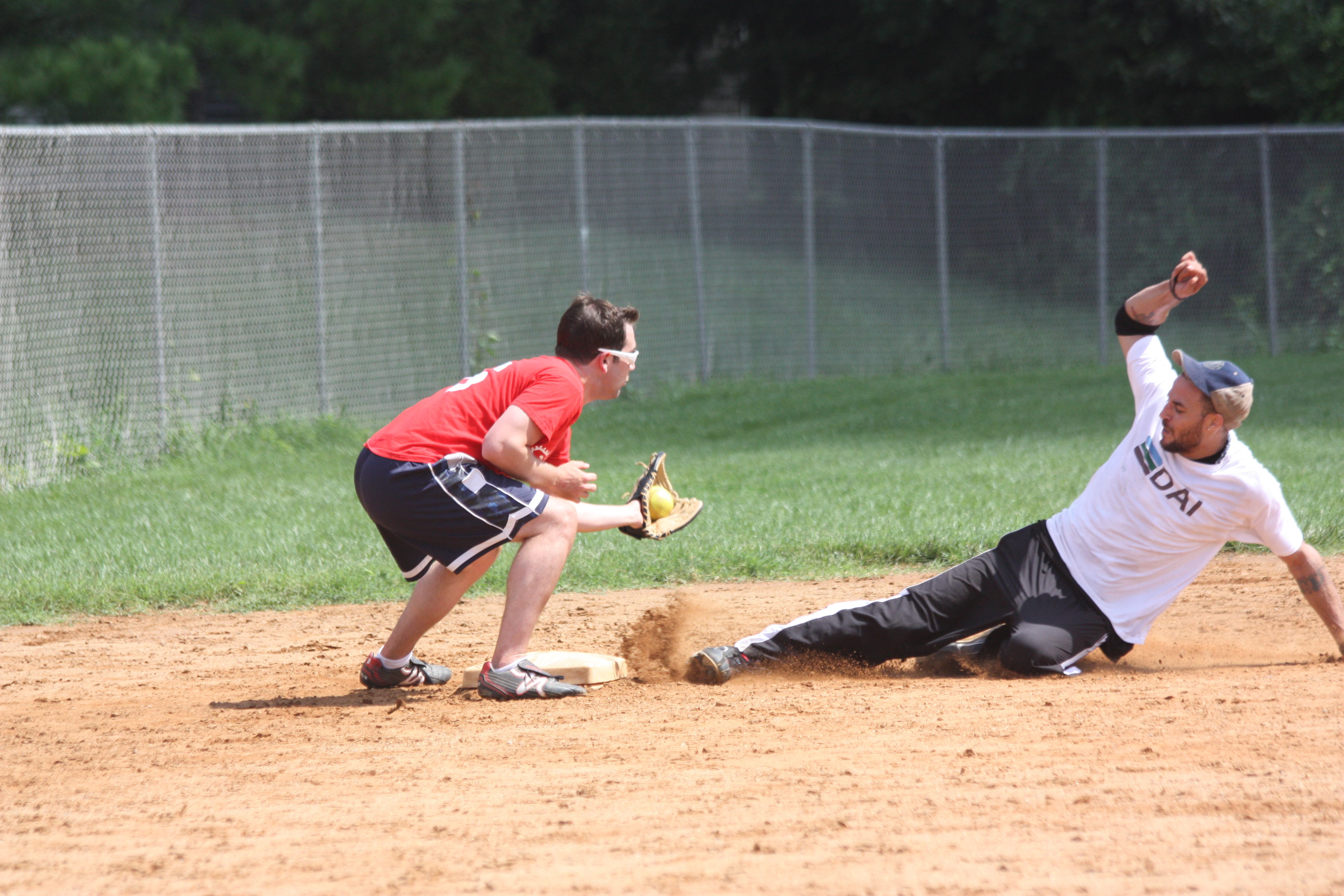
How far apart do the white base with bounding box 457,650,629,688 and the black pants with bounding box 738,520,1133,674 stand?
0.55 meters

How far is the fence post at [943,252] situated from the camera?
15180mm

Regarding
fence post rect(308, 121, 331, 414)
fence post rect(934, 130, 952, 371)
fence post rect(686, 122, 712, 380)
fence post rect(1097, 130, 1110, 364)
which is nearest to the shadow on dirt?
fence post rect(308, 121, 331, 414)

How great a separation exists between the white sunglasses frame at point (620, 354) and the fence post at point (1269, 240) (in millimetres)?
13013

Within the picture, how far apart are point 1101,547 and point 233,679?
359cm

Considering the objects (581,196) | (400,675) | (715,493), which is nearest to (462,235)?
(581,196)

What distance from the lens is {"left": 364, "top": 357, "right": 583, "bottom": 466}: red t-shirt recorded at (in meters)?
4.66

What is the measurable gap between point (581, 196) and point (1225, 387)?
9.26 metres

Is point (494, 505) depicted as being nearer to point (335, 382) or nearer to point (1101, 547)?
point (1101, 547)

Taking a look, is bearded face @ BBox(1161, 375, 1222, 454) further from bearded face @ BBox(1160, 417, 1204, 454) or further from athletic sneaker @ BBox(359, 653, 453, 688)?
athletic sneaker @ BBox(359, 653, 453, 688)

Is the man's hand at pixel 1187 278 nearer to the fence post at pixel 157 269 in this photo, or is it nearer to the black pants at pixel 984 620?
the black pants at pixel 984 620

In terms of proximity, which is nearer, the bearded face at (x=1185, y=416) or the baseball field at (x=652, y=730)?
the baseball field at (x=652, y=730)

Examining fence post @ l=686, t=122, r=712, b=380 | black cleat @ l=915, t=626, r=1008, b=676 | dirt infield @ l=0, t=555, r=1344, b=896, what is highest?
fence post @ l=686, t=122, r=712, b=380

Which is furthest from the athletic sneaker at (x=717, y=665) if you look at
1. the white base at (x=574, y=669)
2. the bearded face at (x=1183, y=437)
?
the bearded face at (x=1183, y=437)

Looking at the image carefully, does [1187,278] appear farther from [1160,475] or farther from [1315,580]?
[1315,580]
